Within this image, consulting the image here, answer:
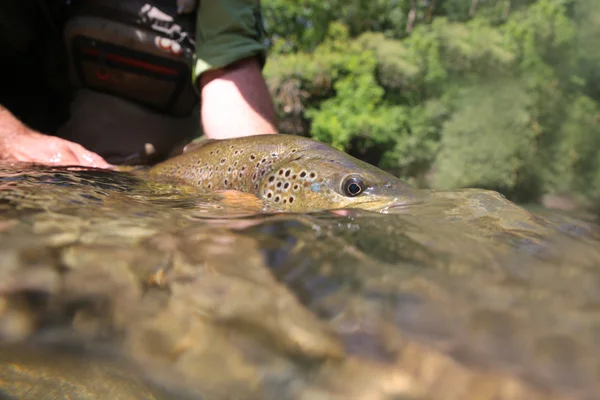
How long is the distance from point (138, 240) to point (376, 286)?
412 mm

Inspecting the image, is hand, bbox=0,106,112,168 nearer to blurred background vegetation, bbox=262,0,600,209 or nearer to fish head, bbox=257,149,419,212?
fish head, bbox=257,149,419,212

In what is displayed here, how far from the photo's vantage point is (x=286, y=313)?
0.53m

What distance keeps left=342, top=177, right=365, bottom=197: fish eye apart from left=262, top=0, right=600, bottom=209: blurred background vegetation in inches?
382

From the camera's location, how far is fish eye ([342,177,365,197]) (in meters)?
1.39

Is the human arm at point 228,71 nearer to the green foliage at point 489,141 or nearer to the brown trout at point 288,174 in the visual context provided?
the brown trout at point 288,174

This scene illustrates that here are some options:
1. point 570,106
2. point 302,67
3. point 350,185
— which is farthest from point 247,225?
point 570,106

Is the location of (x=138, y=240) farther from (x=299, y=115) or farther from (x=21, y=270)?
(x=299, y=115)

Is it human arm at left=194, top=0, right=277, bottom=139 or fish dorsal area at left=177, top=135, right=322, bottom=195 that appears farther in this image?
human arm at left=194, top=0, right=277, bottom=139

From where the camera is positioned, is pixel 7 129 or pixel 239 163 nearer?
pixel 239 163

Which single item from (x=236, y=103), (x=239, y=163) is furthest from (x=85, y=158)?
(x=236, y=103)

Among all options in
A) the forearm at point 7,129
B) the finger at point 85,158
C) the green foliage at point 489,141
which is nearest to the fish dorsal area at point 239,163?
the finger at point 85,158

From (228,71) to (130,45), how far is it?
2.16 ft

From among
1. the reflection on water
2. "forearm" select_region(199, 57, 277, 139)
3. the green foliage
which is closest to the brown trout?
"forearm" select_region(199, 57, 277, 139)

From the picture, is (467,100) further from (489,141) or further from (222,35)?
(222,35)
